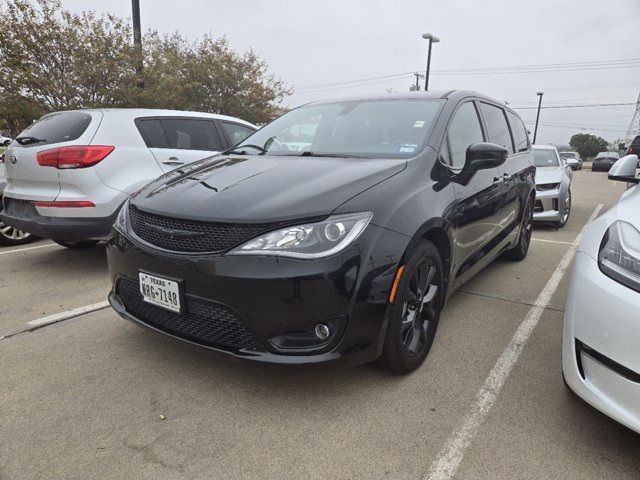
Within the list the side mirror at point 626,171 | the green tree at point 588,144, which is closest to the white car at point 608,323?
the side mirror at point 626,171

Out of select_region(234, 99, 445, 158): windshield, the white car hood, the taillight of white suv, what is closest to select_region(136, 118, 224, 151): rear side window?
the taillight of white suv

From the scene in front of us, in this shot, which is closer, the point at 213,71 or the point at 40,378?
the point at 40,378

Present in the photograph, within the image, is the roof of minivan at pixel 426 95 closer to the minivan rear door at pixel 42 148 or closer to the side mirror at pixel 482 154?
the side mirror at pixel 482 154

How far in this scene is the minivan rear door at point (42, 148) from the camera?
397cm

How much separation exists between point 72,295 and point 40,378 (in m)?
1.39

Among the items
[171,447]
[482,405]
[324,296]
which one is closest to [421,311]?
[482,405]

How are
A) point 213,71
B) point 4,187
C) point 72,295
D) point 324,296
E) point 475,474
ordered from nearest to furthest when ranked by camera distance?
point 475,474 < point 324,296 < point 72,295 < point 4,187 < point 213,71

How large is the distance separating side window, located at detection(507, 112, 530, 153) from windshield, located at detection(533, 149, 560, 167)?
3.64 meters

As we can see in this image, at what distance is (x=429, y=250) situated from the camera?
2465mm

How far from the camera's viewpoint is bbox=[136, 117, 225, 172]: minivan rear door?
448 centimetres

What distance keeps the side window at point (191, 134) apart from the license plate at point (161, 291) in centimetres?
270

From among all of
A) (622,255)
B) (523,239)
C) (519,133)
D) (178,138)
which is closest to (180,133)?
(178,138)

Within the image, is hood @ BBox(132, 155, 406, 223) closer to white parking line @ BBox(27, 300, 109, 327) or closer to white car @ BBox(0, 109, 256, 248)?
white parking line @ BBox(27, 300, 109, 327)

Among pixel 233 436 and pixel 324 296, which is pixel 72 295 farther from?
pixel 324 296
